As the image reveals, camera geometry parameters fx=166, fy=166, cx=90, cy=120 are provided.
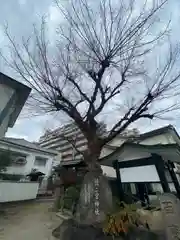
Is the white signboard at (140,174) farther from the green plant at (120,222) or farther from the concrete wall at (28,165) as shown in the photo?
the concrete wall at (28,165)

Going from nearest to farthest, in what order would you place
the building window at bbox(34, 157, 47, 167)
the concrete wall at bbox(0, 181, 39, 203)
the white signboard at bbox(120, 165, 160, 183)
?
the white signboard at bbox(120, 165, 160, 183) → the concrete wall at bbox(0, 181, 39, 203) → the building window at bbox(34, 157, 47, 167)

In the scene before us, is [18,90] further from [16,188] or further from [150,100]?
[16,188]

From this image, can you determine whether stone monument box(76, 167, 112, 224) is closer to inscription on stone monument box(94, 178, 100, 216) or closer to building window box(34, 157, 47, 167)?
inscription on stone monument box(94, 178, 100, 216)

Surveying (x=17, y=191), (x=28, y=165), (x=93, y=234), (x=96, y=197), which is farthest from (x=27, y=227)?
(x=28, y=165)

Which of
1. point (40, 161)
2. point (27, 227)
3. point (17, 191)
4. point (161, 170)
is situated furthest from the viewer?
point (40, 161)

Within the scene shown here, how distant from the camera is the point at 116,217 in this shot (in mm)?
4734

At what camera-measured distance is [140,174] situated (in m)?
6.58

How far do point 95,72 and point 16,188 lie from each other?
33.5ft

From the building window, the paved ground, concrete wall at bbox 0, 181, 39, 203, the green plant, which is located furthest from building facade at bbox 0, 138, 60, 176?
the green plant

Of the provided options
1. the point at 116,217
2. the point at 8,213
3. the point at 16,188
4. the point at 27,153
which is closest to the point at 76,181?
the point at 8,213

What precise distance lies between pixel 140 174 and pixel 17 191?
9.53 m

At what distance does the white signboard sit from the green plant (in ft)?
5.01

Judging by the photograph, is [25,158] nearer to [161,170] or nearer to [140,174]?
[140,174]

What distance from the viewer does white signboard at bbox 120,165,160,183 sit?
239 inches
